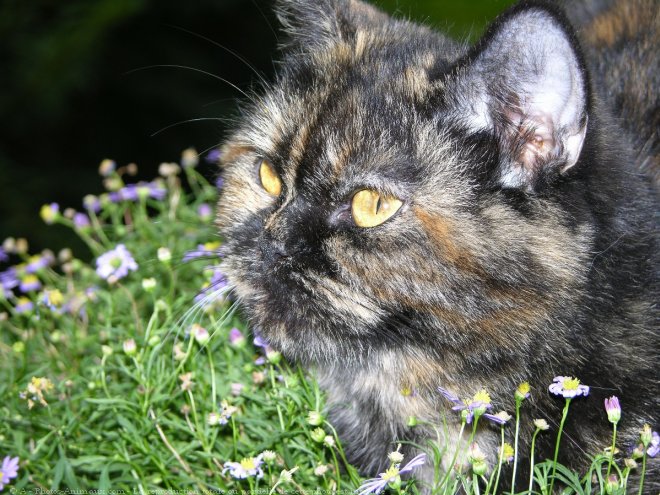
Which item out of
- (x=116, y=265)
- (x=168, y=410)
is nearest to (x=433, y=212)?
(x=168, y=410)

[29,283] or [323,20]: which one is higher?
[323,20]

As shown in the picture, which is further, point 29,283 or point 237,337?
point 29,283

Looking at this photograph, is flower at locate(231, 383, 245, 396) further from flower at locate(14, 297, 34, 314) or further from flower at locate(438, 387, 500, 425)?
flower at locate(14, 297, 34, 314)

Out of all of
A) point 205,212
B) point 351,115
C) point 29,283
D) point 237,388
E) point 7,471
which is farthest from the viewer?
point 205,212

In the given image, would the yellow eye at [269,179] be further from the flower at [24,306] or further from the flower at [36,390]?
the flower at [24,306]

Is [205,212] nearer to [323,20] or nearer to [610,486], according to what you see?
[323,20]

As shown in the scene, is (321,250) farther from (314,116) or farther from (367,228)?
(314,116)

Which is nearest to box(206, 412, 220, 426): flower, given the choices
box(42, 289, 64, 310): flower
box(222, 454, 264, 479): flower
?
box(222, 454, 264, 479): flower
